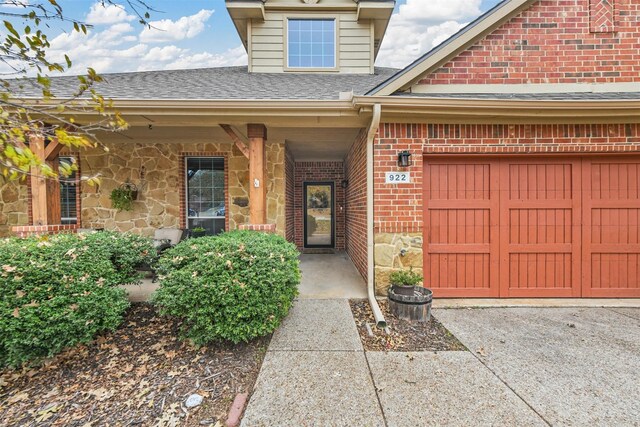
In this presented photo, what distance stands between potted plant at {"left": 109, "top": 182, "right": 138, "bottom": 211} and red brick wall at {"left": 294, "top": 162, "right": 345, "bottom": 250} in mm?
3778

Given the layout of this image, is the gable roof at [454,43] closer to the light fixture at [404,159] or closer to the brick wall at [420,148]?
the brick wall at [420,148]

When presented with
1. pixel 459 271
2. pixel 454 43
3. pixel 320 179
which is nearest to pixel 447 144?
pixel 454 43

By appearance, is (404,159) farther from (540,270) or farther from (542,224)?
(540,270)

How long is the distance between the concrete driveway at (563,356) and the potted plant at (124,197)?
6112 mm

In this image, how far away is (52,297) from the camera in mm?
2676

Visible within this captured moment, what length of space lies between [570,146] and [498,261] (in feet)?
6.16

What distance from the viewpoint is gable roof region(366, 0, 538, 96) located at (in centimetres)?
389

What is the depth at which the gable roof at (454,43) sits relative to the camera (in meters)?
3.89

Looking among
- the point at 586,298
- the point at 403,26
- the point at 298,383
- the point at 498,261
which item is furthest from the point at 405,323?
the point at 403,26

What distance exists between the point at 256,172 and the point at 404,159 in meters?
2.10

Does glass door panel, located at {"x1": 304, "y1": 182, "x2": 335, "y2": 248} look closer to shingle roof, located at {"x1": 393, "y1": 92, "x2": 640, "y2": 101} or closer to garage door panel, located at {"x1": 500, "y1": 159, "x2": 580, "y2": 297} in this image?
shingle roof, located at {"x1": 393, "y1": 92, "x2": 640, "y2": 101}

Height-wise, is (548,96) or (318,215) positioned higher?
(548,96)

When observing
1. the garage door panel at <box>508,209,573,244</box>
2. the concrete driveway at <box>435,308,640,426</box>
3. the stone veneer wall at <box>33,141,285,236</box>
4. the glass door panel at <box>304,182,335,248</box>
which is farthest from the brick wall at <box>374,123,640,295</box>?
the glass door panel at <box>304,182,335,248</box>

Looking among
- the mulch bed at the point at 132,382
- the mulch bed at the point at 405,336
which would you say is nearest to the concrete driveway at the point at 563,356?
the mulch bed at the point at 405,336
